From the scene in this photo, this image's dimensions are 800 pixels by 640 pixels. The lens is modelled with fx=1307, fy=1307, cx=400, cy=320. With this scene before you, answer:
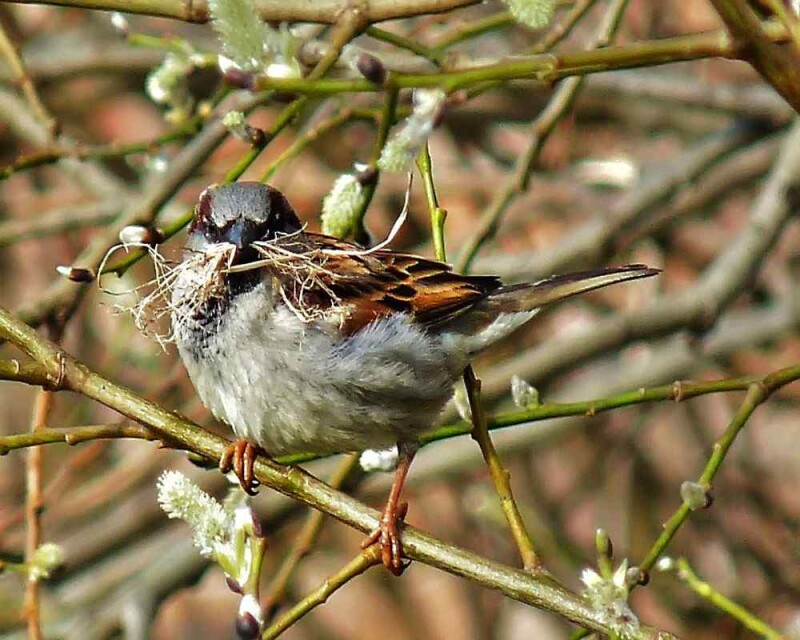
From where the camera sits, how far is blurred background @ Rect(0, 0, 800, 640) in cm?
396

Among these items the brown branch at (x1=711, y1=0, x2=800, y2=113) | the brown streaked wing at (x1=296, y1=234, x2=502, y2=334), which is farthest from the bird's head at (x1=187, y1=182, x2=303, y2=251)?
the brown branch at (x1=711, y1=0, x2=800, y2=113)

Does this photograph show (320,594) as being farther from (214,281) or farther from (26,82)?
(26,82)

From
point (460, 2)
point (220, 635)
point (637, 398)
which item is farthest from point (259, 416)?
point (220, 635)

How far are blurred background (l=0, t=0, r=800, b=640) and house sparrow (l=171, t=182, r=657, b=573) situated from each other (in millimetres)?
411

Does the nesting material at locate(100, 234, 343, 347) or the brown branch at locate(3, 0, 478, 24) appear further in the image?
the nesting material at locate(100, 234, 343, 347)

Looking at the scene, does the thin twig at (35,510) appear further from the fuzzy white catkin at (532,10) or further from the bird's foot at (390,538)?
the fuzzy white catkin at (532,10)

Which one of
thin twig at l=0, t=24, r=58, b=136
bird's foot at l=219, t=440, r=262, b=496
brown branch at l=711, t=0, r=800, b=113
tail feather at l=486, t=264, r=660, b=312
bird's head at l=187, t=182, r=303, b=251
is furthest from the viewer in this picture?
thin twig at l=0, t=24, r=58, b=136

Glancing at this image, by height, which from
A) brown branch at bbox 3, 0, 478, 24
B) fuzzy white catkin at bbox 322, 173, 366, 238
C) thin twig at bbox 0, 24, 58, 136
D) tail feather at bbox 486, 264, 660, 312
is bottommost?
tail feather at bbox 486, 264, 660, 312

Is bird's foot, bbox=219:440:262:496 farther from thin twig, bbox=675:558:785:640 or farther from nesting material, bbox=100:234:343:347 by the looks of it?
thin twig, bbox=675:558:785:640

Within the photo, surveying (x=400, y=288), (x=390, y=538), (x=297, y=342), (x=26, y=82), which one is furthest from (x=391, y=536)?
(x=26, y=82)

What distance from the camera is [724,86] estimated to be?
14.7 feet

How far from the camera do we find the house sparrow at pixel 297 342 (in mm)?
2463

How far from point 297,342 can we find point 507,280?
167 cm

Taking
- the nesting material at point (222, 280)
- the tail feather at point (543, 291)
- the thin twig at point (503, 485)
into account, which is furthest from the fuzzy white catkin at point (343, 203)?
the tail feather at point (543, 291)
